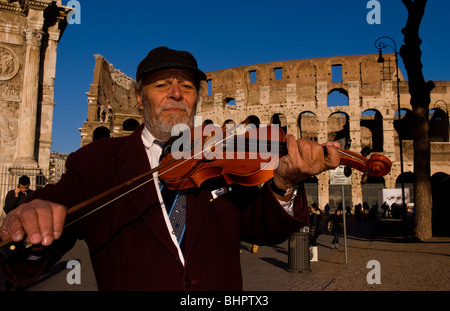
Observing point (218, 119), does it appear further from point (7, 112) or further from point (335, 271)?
point (335, 271)

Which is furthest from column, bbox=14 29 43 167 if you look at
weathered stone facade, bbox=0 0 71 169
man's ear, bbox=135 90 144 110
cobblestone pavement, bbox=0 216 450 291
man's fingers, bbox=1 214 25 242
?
man's fingers, bbox=1 214 25 242

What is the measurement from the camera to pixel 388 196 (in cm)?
2498

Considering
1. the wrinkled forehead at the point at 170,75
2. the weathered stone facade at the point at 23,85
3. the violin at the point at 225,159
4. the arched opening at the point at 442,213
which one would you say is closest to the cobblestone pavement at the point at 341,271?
the arched opening at the point at 442,213

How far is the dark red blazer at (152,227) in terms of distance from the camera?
1.65 metres

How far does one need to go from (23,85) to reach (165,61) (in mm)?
13449

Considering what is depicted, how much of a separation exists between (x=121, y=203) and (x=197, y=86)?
0.93 meters

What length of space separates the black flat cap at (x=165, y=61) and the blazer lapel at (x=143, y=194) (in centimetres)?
43

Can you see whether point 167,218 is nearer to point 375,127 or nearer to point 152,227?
point 152,227

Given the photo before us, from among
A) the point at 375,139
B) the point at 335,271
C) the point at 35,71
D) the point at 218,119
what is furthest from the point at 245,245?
the point at 375,139

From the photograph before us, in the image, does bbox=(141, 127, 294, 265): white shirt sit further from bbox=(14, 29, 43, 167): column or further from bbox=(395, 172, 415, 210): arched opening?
bbox=(395, 172, 415, 210): arched opening

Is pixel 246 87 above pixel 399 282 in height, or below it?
above

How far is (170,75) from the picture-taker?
82.7 inches

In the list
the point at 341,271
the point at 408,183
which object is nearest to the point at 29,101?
the point at 341,271

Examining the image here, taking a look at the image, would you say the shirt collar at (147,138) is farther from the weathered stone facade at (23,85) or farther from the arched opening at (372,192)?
the arched opening at (372,192)
